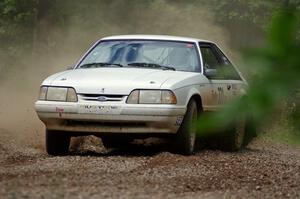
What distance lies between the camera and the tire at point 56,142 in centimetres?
843

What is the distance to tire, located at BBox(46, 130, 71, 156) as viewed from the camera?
8430 millimetres

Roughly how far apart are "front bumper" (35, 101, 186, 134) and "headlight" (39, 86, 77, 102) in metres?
0.06

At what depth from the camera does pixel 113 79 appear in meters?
8.05

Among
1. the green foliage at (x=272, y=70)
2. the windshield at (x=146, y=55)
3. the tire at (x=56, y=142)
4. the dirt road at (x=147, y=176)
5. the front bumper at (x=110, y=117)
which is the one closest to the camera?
the green foliage at (x=272, y=70)

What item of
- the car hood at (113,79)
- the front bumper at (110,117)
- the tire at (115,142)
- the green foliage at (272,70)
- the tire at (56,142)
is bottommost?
the tire at (115,142)

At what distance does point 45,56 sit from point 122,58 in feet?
54.5

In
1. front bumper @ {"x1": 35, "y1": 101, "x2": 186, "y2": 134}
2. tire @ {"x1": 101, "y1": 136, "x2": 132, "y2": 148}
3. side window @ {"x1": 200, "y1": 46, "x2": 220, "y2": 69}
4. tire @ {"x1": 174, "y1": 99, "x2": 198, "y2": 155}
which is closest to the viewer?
front bumper @ {"x1": 35, "y1": 101, "x2": 186, "y2": 134}

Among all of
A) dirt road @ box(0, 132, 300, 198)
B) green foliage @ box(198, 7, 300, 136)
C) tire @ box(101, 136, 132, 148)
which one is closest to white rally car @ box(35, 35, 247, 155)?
dirt road @ box(0, 132, 300, 198)

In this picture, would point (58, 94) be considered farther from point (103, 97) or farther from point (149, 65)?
point (149, 65)

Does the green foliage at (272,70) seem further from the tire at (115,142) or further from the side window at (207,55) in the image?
the tire at (115,142)

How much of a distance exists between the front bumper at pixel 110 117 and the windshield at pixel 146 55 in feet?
3.69

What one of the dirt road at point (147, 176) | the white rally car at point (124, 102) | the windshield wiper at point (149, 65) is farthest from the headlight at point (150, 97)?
the windshield wiper at point (149, 65)

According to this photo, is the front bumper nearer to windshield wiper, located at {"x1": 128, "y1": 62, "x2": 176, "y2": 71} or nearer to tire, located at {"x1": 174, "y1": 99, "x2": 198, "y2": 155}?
tire, located at {"x1": 174, "y1": 99, "x2": 198, "y2": 155}

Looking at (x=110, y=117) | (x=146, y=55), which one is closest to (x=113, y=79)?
(x=110, y=117)
